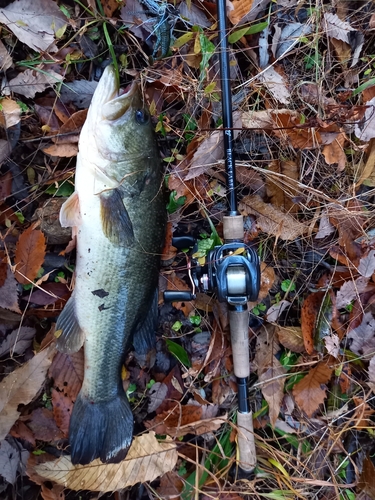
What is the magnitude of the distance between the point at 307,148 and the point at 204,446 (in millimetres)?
1614

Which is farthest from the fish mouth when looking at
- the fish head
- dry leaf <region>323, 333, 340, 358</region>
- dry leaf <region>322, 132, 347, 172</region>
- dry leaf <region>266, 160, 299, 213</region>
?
dry leaf <region>323, 333, 340, 358</region>

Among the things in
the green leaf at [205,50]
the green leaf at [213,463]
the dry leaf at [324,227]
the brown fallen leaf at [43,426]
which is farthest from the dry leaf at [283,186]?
the brown fallen leaf at [43,426]

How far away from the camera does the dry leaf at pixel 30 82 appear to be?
1.84 meters

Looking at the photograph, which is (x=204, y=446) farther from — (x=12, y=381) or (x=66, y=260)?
(x=66, y=260)

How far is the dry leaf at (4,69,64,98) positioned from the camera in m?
1.84

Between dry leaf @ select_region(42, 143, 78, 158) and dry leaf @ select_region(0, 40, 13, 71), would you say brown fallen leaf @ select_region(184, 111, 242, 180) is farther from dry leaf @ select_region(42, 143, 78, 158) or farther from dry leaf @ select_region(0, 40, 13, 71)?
dry leaf @ select_region(0, 40, 13, 71)

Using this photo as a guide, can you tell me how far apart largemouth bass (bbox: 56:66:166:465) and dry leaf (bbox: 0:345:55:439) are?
0.46ft

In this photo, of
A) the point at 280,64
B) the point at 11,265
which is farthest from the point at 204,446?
the point at 280,64

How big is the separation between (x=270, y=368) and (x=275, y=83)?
148 centimetres

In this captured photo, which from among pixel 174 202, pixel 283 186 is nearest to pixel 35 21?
pixel 174 202

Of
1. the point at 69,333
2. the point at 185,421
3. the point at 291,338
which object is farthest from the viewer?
the point at 291,338

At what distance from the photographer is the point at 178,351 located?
2021 mm

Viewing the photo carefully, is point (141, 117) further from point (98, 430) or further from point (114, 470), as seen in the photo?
point (114, 470)

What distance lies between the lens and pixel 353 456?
217 cm
